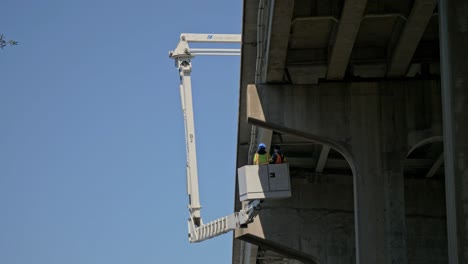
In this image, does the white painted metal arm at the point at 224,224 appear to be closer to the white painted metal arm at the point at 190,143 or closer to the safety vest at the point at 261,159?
the white painted metal arm at the point at 190,143

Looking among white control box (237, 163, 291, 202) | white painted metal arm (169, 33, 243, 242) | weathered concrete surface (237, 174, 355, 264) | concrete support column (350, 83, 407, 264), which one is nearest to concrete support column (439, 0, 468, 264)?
concrete support column (350, 83, 407, 264)

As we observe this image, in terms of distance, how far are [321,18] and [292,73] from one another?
2.95 meters

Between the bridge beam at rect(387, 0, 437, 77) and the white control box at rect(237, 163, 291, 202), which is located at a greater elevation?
the bridge beam at rect(387, 0, 437, 77)

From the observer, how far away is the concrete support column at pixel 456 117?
63.9 ft

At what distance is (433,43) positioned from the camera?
3030 centimetres

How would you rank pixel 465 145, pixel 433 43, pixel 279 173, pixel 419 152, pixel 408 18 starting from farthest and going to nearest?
pixel 419 152
pixel 279 173
pixel 433 43
pixel 408 18
pixel 465 145

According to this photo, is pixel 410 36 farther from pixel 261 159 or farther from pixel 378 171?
pixel 261 159

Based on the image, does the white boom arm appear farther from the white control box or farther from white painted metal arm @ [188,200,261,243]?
the white control box

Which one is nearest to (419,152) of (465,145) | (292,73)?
(292,73)

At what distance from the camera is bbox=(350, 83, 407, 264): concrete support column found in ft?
99.9

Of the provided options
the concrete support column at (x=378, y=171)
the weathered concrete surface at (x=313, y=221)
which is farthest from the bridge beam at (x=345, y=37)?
the weathered concrete surface at (x=313, y=221)

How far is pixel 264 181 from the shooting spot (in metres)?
33.8

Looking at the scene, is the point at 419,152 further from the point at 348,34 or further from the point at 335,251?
the point at 348,34

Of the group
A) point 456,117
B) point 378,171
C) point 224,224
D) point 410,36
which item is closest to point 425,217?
point 224,224
